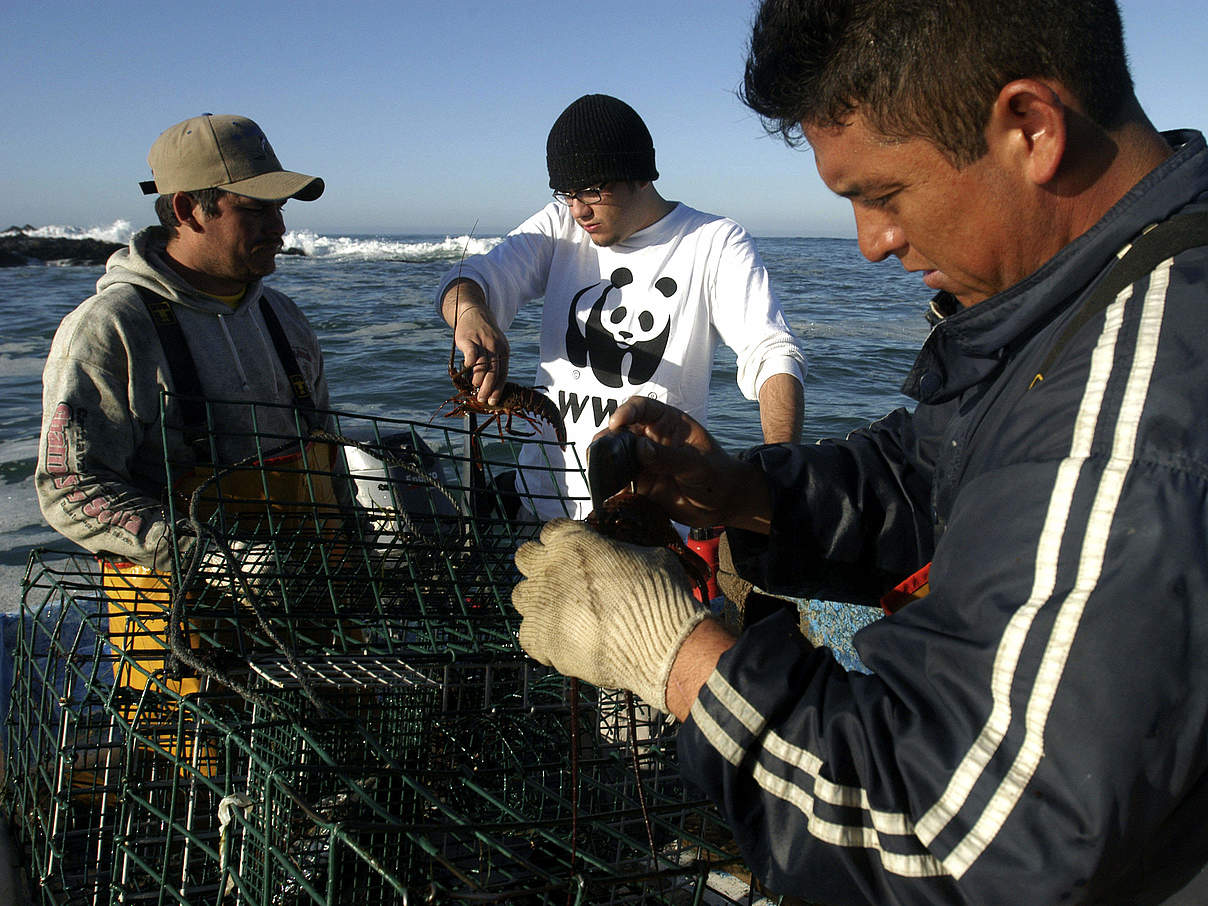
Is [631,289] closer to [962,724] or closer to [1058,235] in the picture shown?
[1058,235]

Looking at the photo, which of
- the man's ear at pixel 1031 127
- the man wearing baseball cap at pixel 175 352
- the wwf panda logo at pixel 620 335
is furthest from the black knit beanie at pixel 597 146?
the man's ear at pixel 1031 127

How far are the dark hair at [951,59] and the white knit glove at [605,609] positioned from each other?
0.76 metres

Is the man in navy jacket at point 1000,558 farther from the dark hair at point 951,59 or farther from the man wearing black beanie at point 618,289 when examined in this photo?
the man wearing black beanie at point 618,289

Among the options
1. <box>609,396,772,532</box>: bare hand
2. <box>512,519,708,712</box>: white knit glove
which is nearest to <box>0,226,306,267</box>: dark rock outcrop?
<box>609,396,772,532</box>: bare hand

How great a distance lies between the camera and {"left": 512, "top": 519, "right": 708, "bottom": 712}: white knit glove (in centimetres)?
133

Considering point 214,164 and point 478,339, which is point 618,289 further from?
point 214,164

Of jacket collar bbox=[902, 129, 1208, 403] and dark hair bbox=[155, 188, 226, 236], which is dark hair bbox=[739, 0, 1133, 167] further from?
dark hair bbox=[155, 188, 226, 236]

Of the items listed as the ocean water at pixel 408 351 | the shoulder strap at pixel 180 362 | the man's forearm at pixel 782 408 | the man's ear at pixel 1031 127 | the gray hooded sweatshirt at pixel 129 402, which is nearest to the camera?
the man's ear at pixel 1031 127

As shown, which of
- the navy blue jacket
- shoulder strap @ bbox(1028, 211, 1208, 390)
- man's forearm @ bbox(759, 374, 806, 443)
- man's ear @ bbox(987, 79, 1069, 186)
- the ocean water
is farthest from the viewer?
the ocean water

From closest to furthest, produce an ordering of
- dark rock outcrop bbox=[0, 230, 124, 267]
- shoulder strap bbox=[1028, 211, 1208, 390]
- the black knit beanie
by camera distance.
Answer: shoulder strap bbox=[1028, 211, 1208, 390]
the black knit beanie
dark rock outcrop bbox=[0, 230, 124, 267]

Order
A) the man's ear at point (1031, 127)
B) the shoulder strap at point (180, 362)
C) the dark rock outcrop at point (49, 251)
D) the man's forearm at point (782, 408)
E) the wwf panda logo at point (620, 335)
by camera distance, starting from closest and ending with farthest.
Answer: the man's ear at point (1031, 127) < the shoulder strap at point (180, 362) < the man's forearm at point (782, 408) < the wwf panda logo at point (620, 335) < the dark rock outcrop at point (49, 251)

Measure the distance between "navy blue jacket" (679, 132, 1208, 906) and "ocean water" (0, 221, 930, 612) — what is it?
7.31 feet

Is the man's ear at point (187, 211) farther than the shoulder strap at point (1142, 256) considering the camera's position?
Yes

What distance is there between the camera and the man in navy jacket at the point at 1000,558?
0.96 m
